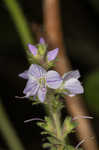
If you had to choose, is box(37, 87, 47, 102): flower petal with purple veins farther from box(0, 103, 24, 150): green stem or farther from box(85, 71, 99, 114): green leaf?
box(85, 71, 99, 114): green leaf

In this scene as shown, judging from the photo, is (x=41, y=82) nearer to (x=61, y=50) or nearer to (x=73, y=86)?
(x=73, y=86)

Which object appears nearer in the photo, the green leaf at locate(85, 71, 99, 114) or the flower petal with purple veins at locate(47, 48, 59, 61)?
the flower petal with purple veins at locate(47, 48, 59, 61)

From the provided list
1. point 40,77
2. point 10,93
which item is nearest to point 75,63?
point 10,93

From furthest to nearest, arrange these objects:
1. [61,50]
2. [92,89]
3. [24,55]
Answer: [24,55]
[92,89]
[61,50]

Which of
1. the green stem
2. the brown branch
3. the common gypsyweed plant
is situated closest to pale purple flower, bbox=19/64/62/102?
the common gypsyweed plant

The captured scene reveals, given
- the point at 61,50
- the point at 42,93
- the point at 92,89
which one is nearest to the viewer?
the point at 42,93

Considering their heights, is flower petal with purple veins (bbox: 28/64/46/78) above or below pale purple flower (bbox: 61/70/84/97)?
above

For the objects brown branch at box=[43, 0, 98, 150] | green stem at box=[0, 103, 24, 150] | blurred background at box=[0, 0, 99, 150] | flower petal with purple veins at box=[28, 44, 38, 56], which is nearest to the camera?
flower petal with purple veins at box=[28, 44, 38, 56]

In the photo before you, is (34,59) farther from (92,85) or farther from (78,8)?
(78,8)

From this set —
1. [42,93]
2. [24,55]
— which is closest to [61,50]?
[24,55]
